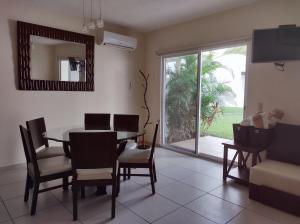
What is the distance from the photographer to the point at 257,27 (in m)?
3.13

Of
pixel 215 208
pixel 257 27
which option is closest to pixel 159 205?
pixel 215 208

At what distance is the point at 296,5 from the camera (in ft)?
9.05

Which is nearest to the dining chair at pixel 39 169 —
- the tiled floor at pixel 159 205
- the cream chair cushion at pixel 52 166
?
the cream chair cushion at pixel 52 166

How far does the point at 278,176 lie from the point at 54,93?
3.45 metres

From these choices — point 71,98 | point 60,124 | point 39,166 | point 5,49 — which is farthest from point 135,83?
point 39,166

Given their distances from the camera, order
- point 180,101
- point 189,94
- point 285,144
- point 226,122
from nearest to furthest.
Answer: point 285,144
point 226,122
point 189,94
point 180,101

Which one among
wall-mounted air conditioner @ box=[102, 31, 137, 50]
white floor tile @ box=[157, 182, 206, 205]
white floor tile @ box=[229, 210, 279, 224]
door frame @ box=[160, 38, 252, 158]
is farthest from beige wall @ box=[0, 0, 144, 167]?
white floor tile @ box=[229, 210, 279, 224]

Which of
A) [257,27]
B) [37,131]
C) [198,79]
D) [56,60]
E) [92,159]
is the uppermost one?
[257,27]

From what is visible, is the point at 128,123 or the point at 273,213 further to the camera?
the point at 128,123

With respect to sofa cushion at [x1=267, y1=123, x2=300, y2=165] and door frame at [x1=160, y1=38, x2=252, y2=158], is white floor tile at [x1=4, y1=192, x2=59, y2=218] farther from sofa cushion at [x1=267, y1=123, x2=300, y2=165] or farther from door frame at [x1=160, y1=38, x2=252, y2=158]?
sofa cushion at [x1=267, y1=123, x2=300, y2=165]

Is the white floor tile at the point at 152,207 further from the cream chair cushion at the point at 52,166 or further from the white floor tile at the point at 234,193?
the cream chair cushion at the point at 52,166

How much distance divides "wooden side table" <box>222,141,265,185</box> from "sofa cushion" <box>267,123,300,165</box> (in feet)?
0.65

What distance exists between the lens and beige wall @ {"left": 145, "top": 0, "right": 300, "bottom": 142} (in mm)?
2828

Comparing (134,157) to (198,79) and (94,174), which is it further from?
(198,79)
